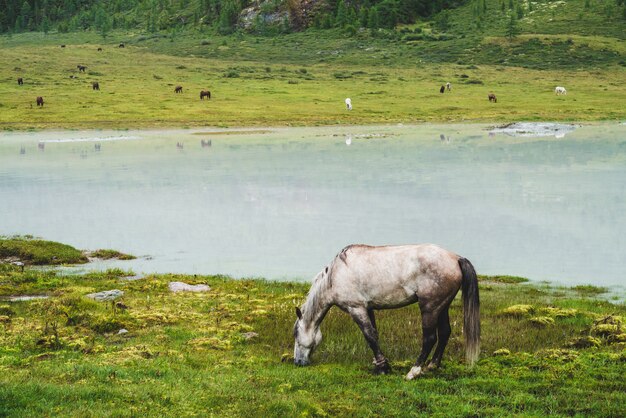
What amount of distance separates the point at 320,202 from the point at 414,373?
2099 cm

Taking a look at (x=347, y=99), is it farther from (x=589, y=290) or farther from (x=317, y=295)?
(x=317, y=295)

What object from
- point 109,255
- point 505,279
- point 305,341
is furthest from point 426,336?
point 109,255

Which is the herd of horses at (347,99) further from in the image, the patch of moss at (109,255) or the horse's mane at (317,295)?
the horse's mane at (317,295)

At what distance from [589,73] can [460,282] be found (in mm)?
136711

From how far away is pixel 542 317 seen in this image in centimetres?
1515

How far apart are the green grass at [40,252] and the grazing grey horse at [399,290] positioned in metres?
13.3

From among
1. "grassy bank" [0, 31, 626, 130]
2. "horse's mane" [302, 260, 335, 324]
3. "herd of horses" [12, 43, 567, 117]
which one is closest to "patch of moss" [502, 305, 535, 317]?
"horse's mane" [302, 260, 335, 324]

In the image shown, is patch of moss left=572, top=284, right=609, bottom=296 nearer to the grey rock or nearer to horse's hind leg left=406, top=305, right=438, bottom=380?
horse's hind leg left=406, top=305, right=438, bottom=380

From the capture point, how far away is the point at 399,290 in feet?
38.1

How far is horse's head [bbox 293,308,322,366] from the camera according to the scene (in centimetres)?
1239

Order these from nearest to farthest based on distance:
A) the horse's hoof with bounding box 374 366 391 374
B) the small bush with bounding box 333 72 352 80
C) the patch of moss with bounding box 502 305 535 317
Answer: the horse's hoof with bounding box 374 366 391 374 → the patch of moss with bounding box 502 305 535 317 → the small bush with bounding box 333 72 352 80

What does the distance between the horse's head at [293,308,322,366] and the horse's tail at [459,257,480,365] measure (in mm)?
2514

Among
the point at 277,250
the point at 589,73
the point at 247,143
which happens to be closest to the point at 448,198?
the point at 277,250

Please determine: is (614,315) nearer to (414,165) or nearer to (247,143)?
(414,165)
